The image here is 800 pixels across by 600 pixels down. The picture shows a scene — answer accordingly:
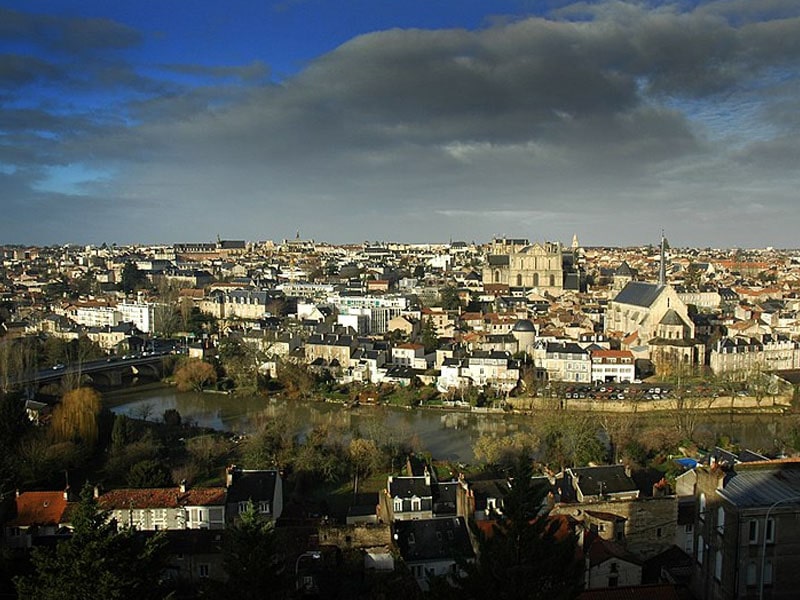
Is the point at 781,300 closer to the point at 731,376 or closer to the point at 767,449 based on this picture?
the point at 731,376

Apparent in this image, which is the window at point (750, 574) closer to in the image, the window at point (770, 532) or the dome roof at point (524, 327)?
the window at point (770, 532)

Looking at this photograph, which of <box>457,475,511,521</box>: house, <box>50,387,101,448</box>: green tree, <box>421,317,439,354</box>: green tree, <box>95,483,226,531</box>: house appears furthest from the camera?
<box>421,317,439,354</box>: green tree

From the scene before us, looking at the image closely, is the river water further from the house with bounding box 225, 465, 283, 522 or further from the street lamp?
the street lamp

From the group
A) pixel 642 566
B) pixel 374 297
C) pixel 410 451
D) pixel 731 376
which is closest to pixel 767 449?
pixel 731 376

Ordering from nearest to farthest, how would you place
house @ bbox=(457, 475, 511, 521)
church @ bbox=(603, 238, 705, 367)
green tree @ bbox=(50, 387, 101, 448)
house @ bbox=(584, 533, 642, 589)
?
house @ bbox=(584, 533, 642, 589), house @ bbox=(457, 475, 511, 521), green tree @ bbox=(50, 387, 101, 448), church @ bbox=(603, 238, 705, 367)

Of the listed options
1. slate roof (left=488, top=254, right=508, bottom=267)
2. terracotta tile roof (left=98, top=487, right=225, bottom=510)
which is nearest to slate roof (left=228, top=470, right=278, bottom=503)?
terracotta tile roof (left=98, top=487, right=225, bottom=510)

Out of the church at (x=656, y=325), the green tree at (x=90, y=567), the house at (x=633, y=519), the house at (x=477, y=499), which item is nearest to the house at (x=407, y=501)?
the house at (x=477, y=499)
